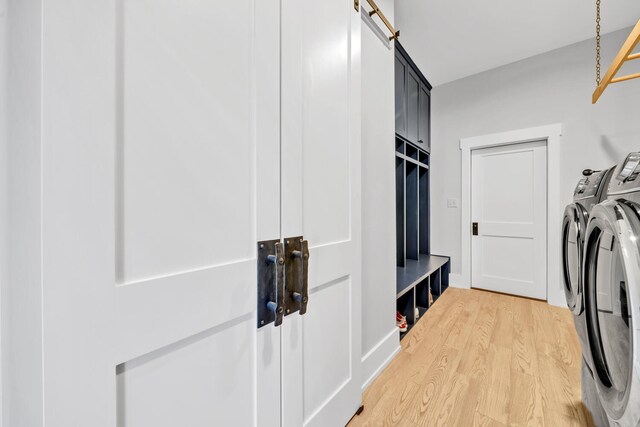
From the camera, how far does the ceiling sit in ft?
7.20

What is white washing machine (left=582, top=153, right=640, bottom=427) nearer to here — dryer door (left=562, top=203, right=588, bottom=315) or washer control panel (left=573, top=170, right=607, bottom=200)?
dryer door (left=562, top=203, right=588, bottom=315)

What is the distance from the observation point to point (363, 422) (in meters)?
1.32


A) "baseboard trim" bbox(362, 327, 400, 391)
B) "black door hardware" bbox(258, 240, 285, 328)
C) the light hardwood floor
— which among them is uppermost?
"black door hardware" bbox(258, 240, 285, 328)

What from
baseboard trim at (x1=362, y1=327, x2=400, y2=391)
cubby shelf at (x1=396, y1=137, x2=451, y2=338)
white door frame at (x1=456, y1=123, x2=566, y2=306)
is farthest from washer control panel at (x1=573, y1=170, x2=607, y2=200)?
white door frame at (x1=456, y1=123, x2=566, y2=306)

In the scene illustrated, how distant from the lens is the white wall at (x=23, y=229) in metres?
0.44

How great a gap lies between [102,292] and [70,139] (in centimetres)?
28

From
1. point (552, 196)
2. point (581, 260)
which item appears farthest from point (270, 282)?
point (552, 196)

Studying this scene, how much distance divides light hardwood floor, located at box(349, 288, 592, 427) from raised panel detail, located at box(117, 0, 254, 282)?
1.26 m

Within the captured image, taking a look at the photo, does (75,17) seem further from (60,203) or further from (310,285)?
(310,285)

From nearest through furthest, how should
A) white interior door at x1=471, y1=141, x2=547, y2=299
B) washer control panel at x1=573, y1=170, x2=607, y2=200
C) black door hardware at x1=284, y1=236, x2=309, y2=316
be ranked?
black door hardware at x1=284, y1=236, x2=309, y2=316 → washer control panel at x1=573, y1=170, x2=607, y2=200 → white interior door at x1=471, y1=141, x2=547, y2=299

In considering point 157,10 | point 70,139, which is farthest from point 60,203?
point 157,10

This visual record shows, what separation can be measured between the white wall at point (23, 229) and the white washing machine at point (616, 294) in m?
1.27

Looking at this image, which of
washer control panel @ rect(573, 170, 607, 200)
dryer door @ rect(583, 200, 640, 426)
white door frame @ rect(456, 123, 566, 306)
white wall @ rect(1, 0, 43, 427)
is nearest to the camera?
white wall @ rect(1, 0, 43, 427)

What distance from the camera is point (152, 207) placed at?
587 millimetres
